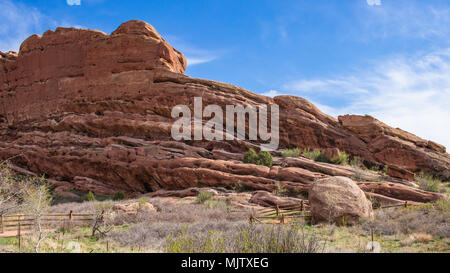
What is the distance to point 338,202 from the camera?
457 inches

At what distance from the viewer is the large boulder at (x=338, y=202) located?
11430 millimetres

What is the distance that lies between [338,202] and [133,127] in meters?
20.4

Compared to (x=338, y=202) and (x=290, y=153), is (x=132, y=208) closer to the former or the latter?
(x=338, y=202)

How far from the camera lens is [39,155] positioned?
26.5m

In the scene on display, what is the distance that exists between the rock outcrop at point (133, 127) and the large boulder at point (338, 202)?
7040mm

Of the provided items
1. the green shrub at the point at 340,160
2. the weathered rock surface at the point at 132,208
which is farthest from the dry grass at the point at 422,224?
the green shrub at the point at 340,160

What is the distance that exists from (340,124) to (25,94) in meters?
34.9

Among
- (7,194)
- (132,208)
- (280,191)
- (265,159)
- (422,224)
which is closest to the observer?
(422,224)

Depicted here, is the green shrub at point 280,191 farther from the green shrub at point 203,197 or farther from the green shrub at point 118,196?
the green shrub at point 118,196

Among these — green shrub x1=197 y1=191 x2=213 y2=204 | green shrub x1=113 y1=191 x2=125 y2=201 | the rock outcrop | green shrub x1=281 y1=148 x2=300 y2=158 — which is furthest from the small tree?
green shrub x1=281 y1=148 x2=300 y2=158

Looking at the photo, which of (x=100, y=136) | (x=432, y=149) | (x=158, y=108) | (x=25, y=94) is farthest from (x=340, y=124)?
(x=25, y=94)

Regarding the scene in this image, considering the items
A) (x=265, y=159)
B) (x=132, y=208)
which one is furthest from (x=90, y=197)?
(x=265, y=159)
